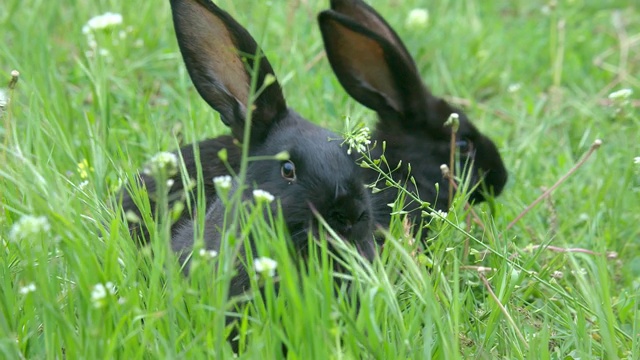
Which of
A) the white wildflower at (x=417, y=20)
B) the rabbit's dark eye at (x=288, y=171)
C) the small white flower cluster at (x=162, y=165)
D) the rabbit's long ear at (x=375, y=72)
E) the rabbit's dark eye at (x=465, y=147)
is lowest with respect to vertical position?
the rabbit's dark eye at (x=465, y=147)

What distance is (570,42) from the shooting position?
21.4 feet

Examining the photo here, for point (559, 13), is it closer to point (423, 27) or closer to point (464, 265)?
point (423, 27)

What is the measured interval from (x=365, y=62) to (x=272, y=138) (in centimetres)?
117

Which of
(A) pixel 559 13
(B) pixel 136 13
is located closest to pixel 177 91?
(B) pixel 136 13

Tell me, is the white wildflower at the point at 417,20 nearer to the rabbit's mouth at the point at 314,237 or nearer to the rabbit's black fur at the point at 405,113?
the rabbit's black fur at the point at 405,113

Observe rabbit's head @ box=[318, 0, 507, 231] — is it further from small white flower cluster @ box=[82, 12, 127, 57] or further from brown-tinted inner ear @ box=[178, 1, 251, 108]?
small white flower cluster @ box=[82, 12, 127, 57]

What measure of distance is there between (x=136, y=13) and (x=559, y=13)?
8.96ft

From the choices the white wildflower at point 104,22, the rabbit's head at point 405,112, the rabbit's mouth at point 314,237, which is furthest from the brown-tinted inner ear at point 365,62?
the rabbit's mouth at point 314,237

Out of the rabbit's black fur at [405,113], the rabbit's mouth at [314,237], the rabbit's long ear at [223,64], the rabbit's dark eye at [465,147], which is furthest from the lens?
the rabbit's dark eye at [465,147]

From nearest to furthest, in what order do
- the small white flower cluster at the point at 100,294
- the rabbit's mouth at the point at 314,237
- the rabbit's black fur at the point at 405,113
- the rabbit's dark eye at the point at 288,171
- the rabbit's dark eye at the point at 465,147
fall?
the small white flower cluster at the point at 100,294 < the rabbit's mouth at the point at 314,237 < the rabbit's dark eye at the point at 288,171 < the rabbit's black fur at the point at 405,113 < the rabbit's dark eye at the point at 465,147

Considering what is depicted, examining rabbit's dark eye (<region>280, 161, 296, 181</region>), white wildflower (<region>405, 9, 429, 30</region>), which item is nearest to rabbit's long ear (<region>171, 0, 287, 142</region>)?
rabbit's dark eye (<region>280, 161, 296, 181</region>)

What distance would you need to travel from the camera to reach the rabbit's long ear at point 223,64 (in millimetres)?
3721

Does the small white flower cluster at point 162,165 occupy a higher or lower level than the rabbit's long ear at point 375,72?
higher

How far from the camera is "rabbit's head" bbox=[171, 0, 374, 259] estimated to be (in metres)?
3.31
